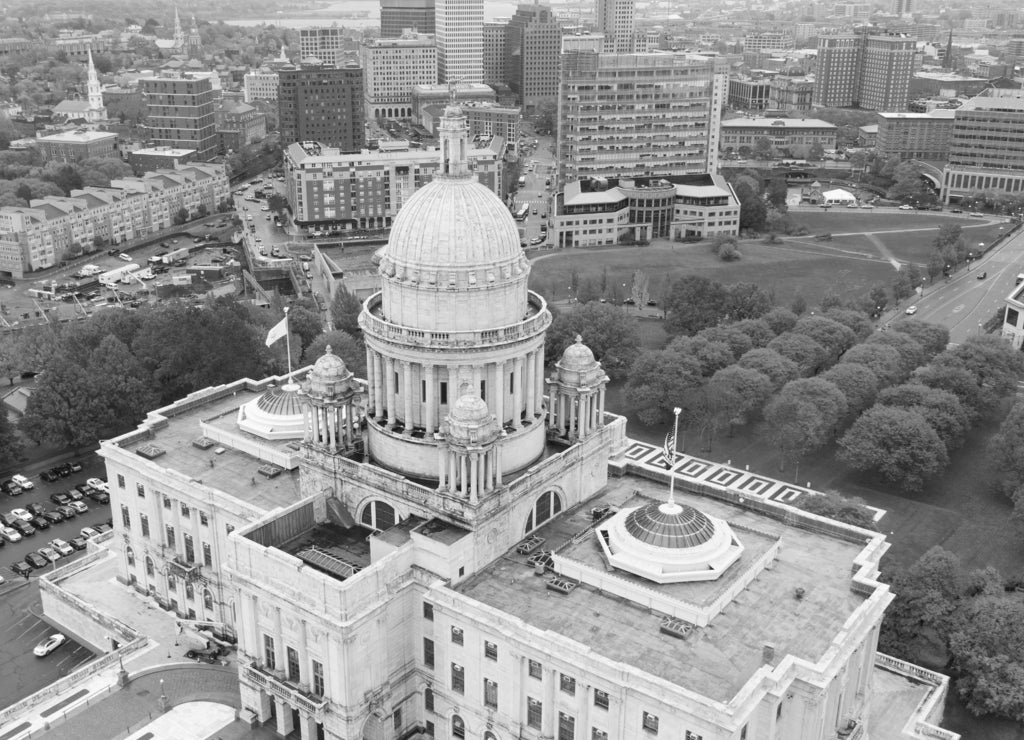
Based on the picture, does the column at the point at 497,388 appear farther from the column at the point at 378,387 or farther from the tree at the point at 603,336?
the tree at the point at 603,336

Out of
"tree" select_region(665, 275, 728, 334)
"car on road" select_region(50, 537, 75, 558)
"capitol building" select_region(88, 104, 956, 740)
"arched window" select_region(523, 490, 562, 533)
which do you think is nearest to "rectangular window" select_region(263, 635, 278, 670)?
"capitol building" select_region(88, 104, 956, 740)

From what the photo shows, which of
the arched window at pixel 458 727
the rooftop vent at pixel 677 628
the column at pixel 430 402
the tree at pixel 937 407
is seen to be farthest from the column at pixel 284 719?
the tree at pixel 937 407

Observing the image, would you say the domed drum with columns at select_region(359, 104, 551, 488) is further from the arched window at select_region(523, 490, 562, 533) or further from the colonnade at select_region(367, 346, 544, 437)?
the arched window at select_region(523, 490, 562, 533)

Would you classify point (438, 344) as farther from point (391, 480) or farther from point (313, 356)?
point (313, 356)

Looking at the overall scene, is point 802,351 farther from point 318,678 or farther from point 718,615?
point 318,678

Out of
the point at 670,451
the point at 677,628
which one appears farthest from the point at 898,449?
the point at 677,628
